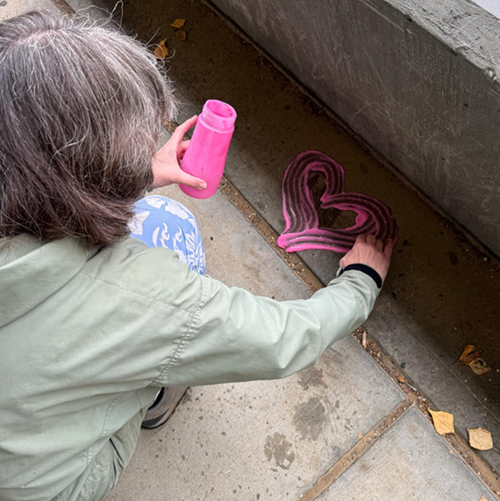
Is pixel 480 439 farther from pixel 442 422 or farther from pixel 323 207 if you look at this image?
pixel 323 207

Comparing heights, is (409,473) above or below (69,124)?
below

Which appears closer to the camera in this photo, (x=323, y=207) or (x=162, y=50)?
(x=323, y=207)

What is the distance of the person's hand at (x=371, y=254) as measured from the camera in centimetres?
187

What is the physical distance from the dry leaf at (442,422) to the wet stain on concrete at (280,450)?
55cm

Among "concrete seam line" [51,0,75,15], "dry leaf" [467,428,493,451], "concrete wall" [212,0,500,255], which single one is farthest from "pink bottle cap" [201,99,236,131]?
"concrete seam line" [51,0,75,15]

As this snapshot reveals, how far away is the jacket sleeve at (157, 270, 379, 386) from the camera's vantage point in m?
1.10

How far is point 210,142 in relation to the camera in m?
1.55

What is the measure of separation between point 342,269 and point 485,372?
66cm

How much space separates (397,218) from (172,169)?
98 cm

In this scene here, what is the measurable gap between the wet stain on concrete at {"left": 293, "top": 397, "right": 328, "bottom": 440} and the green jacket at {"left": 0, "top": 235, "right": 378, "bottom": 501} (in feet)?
2.22

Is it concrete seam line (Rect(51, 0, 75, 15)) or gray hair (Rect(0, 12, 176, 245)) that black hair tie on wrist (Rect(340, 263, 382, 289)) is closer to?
gray hair (Rect(0, 12, 176, 245))

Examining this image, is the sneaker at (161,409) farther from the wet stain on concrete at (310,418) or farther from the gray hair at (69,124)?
the gray hair at (69,124)

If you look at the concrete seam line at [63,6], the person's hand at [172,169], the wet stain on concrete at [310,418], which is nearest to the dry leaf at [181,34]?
the concrete seam line at [63,6]

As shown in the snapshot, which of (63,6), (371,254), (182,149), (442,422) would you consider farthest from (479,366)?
(63,6)
